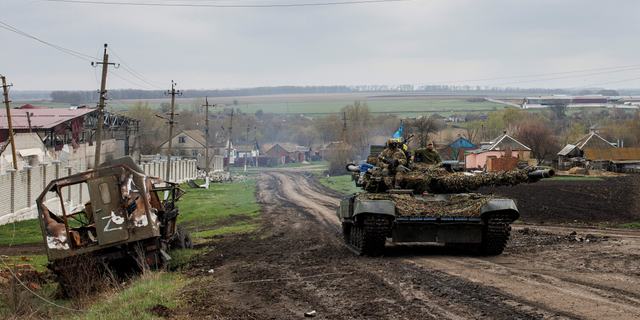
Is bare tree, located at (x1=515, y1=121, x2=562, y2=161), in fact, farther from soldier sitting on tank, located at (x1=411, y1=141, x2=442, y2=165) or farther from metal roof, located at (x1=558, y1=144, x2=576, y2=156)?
soldier sitting on tank, located at (x1=411, y1=141, x2=442, y2=165)

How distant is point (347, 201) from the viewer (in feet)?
45.2

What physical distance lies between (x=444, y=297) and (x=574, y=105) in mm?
163521

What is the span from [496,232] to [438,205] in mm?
1368

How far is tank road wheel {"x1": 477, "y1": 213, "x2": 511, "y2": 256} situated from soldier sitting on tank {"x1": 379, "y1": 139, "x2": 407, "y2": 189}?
8.82 ft

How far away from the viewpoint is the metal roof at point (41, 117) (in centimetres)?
3950

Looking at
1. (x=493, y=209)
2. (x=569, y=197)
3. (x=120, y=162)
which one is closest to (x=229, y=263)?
(x=120, y=162)

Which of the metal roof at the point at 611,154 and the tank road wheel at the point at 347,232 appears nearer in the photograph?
the tank road wheel at the point at 347,232

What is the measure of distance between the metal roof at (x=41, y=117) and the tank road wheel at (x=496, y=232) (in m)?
35.9

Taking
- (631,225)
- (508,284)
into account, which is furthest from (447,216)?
(631,225)

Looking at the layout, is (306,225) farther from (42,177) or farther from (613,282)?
(613,282)

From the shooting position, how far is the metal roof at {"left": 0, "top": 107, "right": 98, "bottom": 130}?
130 ft

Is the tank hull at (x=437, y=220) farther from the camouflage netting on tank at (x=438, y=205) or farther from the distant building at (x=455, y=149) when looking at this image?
the distant building at (x=455, y=149)

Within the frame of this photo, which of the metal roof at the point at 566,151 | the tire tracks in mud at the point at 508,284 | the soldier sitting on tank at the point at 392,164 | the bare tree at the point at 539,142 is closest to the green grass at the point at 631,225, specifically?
the tire tracks in mud at the point at 508,284

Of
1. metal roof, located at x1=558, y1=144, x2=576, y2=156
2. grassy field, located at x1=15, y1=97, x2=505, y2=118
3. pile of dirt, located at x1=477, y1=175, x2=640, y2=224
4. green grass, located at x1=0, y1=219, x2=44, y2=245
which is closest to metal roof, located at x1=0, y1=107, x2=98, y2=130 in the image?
green grass, located at x1=0, y1=219, x2=44, y2=245
